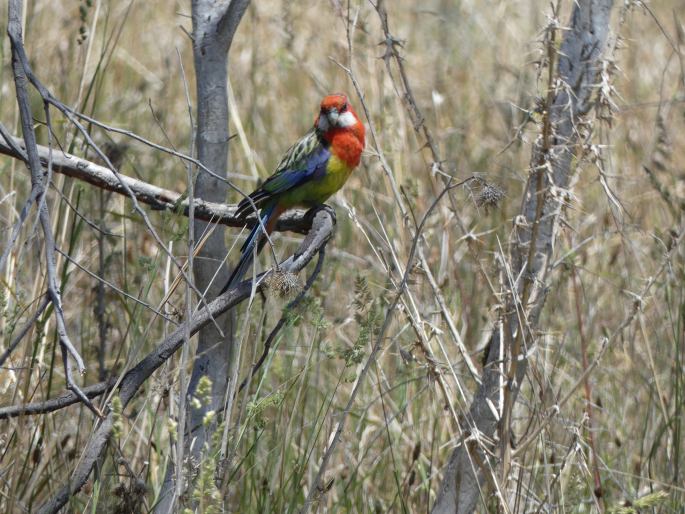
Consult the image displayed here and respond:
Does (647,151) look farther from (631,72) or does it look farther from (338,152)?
(338,152)

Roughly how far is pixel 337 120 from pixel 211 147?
1183mm

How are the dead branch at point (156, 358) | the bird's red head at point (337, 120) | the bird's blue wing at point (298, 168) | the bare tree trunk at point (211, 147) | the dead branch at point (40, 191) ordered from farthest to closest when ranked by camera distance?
the bird's red head at point (337, 120), the bird's blue wing at point (298, 168), the bare tree trunk at point (211, 147), the dead branch at point (156, 358), the dead branch at point (40, 191)

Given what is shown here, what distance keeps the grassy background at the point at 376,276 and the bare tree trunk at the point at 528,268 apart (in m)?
0.08

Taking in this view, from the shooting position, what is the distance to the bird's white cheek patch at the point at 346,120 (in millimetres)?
3576

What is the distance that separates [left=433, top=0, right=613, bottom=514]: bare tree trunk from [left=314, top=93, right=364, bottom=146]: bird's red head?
1068mm

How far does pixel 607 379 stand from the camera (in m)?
3.61

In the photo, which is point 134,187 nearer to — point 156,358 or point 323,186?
point 156,358

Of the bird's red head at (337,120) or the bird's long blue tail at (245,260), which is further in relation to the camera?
the bird's red head at (337,120)

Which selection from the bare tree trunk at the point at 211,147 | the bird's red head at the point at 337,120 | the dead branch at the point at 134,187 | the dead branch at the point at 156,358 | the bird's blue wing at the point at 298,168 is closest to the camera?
the dead branch at the point at 156,358

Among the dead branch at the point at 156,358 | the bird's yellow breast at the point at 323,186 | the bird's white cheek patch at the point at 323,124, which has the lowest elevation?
the dead branch at the point at 156,358

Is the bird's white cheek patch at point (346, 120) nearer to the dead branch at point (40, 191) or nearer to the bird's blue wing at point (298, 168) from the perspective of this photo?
the bird's blue wing at point (298, 168)

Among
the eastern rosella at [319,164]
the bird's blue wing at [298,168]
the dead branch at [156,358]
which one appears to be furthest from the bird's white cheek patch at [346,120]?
the dead branch at [156,358]

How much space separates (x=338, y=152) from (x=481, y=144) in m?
1.81

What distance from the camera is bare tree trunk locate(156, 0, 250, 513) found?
2418 mm
